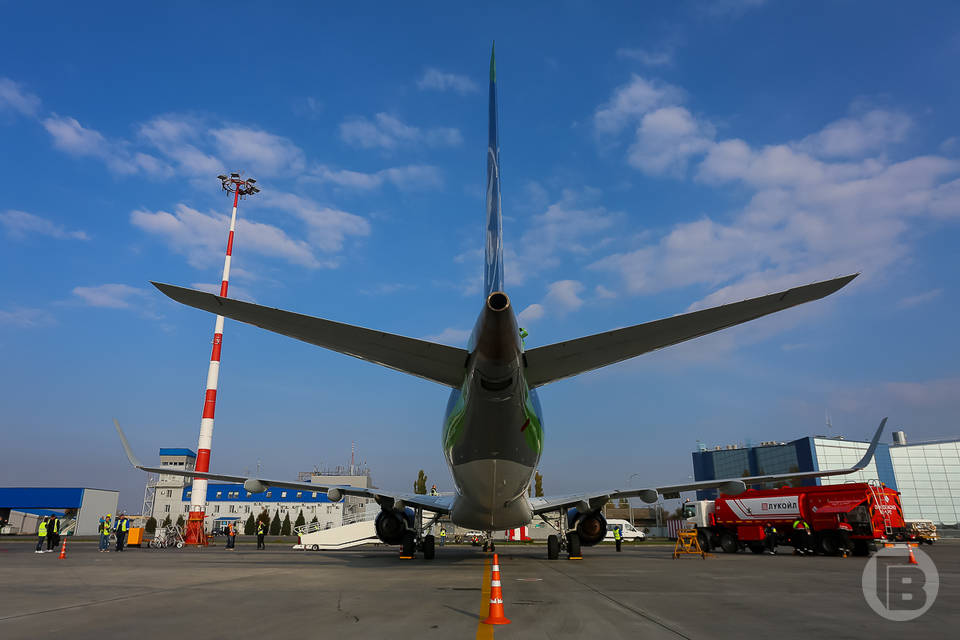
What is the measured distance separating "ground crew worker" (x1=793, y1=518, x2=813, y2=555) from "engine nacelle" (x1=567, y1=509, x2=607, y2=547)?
991cm

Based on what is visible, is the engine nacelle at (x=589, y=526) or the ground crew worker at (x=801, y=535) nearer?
the engine nacelle at (x=589, y=526)

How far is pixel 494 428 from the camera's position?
11.1 meters

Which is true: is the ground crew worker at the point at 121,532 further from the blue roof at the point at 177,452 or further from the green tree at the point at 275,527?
the green tree at the point at 275,527

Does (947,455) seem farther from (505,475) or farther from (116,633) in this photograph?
(116,633)

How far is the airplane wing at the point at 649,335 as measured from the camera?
21.5ft

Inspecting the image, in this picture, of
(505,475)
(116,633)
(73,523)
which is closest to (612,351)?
(505,475)

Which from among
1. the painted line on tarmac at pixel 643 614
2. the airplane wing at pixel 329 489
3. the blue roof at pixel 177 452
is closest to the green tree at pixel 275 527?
the blue roof at pixel 177 452

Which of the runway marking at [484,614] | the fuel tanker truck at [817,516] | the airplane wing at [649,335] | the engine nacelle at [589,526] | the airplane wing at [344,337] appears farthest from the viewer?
the fuel tanker truck at [817,516]

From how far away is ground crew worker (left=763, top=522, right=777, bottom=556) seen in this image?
24547 mm

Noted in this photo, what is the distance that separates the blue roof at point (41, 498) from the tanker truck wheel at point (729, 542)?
6678cm

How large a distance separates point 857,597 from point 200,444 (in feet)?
125

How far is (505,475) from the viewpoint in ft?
42.3

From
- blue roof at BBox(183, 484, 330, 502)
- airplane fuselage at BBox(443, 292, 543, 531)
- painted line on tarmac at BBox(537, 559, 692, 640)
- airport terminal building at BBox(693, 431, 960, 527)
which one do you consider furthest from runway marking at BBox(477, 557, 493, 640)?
airport terminal building at BBox(693, 431, 960, 527)

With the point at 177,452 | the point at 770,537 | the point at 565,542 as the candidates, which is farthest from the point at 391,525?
the point at 177,452
